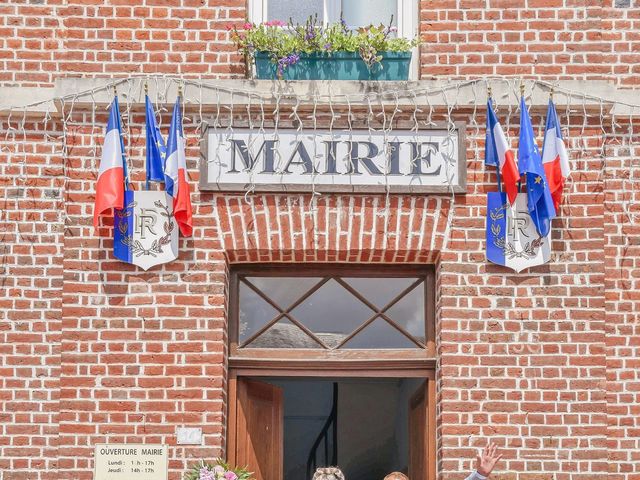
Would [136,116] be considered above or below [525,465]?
above

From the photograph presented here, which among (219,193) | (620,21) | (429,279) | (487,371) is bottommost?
(487,371)

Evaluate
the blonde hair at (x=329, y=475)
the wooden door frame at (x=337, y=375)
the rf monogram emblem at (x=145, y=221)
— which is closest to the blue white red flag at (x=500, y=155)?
the wooden door frame at (x=337, y=375)

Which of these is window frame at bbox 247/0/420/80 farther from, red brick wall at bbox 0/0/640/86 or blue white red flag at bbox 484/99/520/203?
blue white red flag at bbox 484/99/520/203

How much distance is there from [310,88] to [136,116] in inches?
52.2

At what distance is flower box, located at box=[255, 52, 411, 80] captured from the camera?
370 inches

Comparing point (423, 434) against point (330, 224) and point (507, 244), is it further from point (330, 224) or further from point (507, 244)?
point (330, 224)

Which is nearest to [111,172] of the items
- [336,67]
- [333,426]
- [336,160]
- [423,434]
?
[336,160]

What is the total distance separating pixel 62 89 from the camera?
9.26 metres

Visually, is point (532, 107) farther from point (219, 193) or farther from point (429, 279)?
point (219, 193)

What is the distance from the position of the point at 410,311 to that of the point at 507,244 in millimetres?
958

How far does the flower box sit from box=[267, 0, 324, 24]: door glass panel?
0.53 meters

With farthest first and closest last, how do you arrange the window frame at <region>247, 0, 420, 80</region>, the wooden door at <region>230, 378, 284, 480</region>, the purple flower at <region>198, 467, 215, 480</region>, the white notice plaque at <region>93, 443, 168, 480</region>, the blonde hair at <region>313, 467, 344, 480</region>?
the window frame at <region>247, 0, 420, 80</region> < the wooden door at <region>230, 378, 284, 480</region> < the blonde hair at <region>313, 467, 344, 480</region> < the white notice plaque at <region>93, 443, 168, 480</region> < the purple flower at <region>198, 467, 215, 480</region>

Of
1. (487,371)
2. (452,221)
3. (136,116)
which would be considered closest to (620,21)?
(452,221)

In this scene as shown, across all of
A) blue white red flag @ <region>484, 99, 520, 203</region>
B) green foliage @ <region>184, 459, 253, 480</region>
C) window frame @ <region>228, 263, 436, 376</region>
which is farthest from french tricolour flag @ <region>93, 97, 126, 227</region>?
blue white red flag @ <region>484, 99, 520, 203</region>
